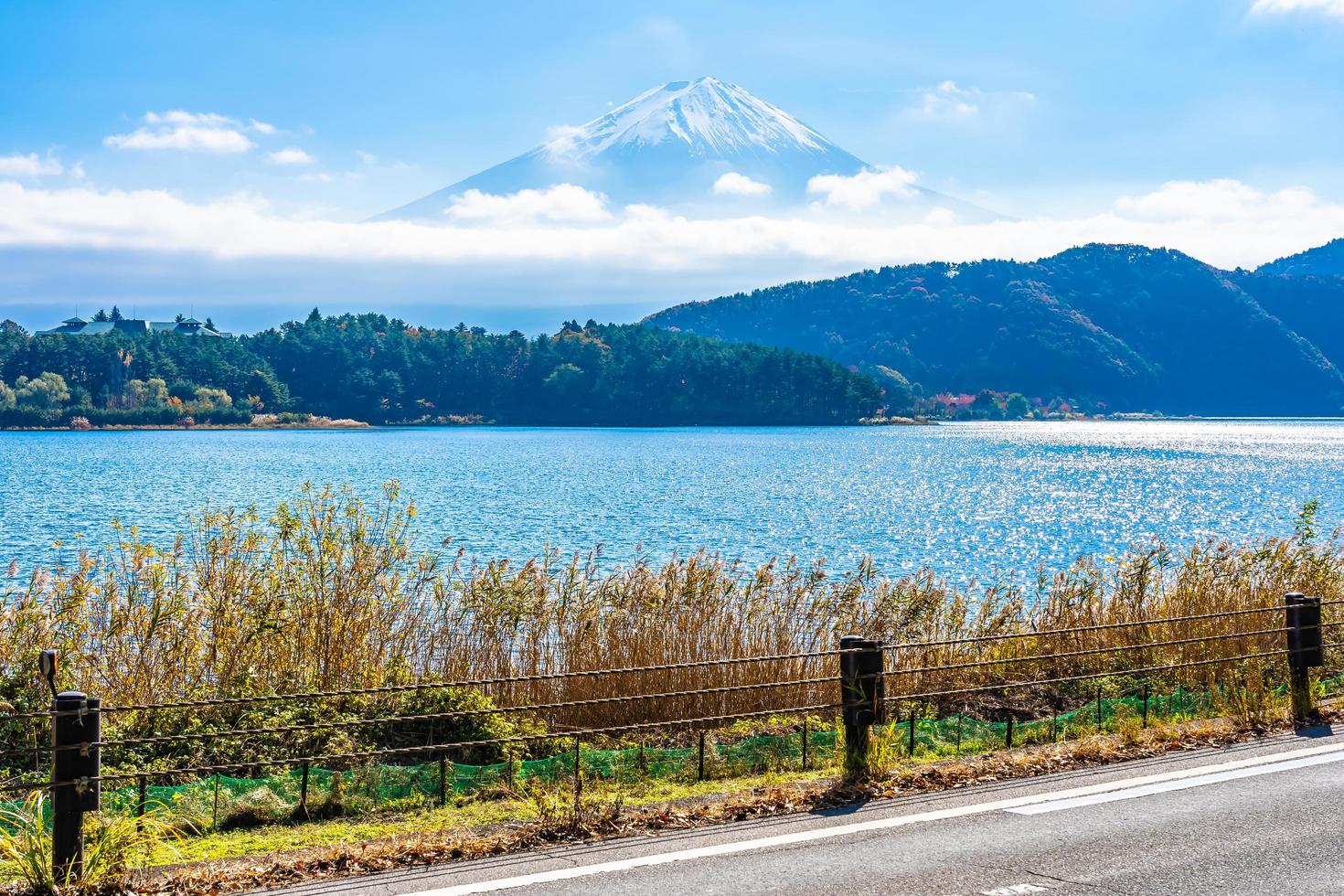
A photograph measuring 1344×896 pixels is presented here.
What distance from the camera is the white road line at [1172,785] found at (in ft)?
23.6

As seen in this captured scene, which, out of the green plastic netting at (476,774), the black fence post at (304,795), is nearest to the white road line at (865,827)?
the green plastic netting at (476,774)

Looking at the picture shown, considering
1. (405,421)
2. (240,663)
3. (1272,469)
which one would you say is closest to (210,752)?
(240,663)

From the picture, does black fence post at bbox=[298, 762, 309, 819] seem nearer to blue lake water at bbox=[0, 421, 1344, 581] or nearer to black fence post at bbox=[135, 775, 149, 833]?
black fence post at bbox=[135, 775, 149, 833]

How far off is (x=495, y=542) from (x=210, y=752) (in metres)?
26.4

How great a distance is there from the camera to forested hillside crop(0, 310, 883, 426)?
148000 millimetres

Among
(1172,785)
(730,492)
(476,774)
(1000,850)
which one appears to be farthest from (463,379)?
(1000,850)

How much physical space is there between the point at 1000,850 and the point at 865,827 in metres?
0.85

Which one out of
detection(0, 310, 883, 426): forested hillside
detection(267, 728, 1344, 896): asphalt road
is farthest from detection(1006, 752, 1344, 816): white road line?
detection(0, 310, 883, 426): forested hillside

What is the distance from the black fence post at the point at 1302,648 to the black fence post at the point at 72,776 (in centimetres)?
905

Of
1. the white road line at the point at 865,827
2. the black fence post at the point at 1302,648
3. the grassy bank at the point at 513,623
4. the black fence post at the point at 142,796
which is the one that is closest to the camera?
the white road line at the point at 865,827

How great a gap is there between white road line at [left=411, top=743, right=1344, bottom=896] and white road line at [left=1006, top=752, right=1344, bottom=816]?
1.2 inches

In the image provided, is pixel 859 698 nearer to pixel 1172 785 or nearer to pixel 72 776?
pixel 1172 785

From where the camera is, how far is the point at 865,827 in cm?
682

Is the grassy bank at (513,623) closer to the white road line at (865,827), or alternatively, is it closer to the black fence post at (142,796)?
the black fence post at (142,796)
